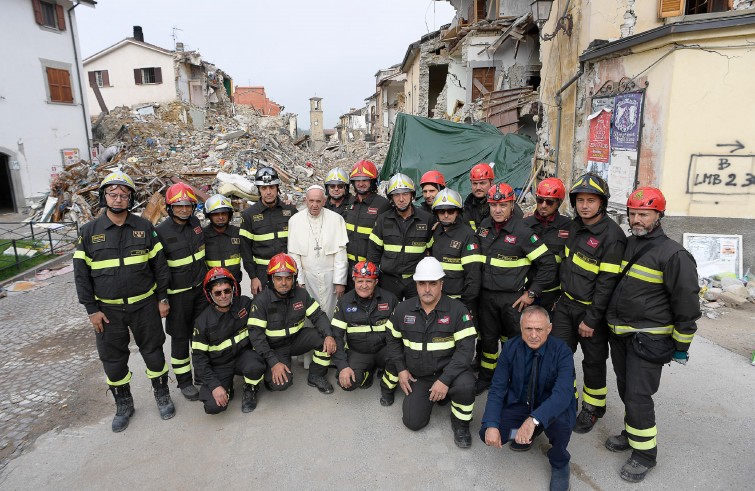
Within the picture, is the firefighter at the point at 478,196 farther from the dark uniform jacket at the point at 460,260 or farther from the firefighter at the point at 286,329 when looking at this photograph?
the firefighter at the point at 286,329

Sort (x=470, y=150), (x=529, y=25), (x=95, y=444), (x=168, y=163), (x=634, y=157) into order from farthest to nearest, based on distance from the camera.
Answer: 1. (x=168, y=163)
2. (x=529, y=25)
3. (x=470, y=150)
4. (x=634, y=157)
5. (x=95, y=444)

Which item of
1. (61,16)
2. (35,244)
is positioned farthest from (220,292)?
(61,16)

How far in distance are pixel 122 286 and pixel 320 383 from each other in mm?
2110

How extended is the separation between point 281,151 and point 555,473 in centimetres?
2142

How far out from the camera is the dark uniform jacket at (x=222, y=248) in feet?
15.6

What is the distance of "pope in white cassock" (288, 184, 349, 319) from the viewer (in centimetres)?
505

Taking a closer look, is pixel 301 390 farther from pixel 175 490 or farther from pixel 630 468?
pixel 630 468

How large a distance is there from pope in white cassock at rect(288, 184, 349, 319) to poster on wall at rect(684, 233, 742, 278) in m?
5.69

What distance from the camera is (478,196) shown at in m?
5.18

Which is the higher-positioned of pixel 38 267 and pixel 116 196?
pixel 116 196

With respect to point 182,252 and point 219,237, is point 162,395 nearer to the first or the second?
point 182,252

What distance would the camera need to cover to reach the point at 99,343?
396cm

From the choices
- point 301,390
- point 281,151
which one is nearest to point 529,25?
point 281,151

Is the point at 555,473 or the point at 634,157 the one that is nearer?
the point at 555,473
